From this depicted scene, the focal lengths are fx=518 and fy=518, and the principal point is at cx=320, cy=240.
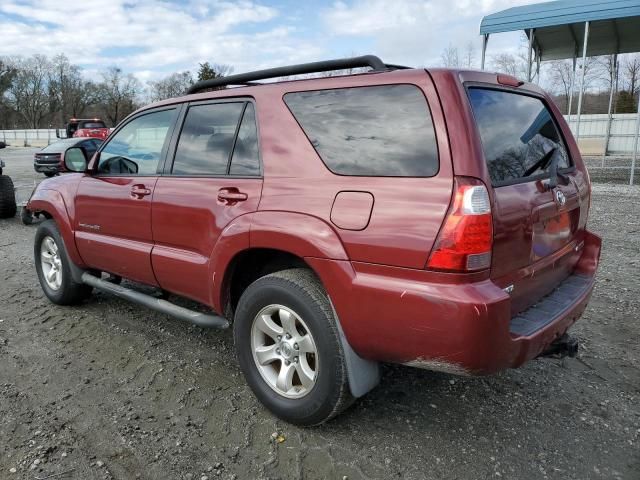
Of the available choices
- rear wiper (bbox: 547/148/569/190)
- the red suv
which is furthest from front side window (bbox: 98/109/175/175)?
rear wiper (bbox: 547/148/569/190)

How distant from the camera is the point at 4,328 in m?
4.26

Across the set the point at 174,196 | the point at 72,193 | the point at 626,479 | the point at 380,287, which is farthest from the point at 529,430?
the point at 72,193

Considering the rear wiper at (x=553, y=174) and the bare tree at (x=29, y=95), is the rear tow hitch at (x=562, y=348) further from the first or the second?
the bare tree at (x=29, y=95)

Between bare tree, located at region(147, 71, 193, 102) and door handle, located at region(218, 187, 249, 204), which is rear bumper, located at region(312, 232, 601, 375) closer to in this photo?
door handle, located at region(218, 187, 249, 204)

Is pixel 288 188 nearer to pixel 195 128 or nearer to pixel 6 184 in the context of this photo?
pixel 195 128

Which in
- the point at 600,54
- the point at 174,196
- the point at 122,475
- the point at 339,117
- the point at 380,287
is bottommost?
the point at 122,475

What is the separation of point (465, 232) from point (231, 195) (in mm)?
1402

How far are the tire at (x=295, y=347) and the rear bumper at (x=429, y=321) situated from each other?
0.13 metres

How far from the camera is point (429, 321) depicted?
221 cm

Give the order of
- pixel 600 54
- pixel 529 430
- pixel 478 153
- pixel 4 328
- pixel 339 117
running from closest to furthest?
pixel 478 153
pixel 339 117
pixel 529 430
pixel 4 328
pixel 600 54

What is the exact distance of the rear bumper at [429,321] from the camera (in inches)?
84.7

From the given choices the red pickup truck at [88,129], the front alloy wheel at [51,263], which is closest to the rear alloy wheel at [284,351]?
the front alloy wheel at [51,263]

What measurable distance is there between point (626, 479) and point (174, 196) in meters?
2.90

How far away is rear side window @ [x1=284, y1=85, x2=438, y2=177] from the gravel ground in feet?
4.65
